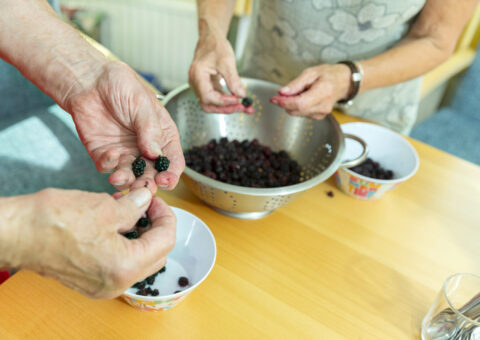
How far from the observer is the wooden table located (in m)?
0.74

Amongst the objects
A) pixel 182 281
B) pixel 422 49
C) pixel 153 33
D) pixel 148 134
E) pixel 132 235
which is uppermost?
pixel 422 49

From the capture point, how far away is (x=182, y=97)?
1.16m

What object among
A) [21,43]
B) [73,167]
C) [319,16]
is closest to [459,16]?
[319,16]

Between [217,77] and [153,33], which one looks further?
[153,33]

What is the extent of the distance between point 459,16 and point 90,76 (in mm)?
1115

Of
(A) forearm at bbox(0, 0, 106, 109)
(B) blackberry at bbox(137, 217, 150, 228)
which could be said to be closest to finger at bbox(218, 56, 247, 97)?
(A) forearm at bbox(0, 0, 106, 109)

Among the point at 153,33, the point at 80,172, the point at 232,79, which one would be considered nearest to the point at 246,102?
the point at 232,79

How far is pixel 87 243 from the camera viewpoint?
552 mm

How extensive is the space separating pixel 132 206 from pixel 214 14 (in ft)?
3.11

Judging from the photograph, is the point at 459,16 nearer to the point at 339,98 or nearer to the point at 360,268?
the point at 339,98

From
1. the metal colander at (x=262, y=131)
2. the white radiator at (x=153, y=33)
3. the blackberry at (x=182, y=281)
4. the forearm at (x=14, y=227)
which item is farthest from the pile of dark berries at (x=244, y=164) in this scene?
the white radiator at (x=153, y=33)

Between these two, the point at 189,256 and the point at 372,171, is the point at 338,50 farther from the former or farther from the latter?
the point at 189,256

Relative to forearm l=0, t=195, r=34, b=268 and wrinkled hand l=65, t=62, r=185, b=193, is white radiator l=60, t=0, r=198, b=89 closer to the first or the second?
wrinkled hand l=65, t=62, r=185, b=193

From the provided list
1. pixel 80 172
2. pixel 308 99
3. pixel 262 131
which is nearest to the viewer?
pixel 308 99
